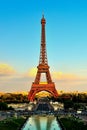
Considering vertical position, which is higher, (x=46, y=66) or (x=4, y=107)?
(x=46, y=66)

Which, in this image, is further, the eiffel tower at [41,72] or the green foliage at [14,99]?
the green foliage at [14,99]

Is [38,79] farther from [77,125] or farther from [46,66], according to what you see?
[77,125]

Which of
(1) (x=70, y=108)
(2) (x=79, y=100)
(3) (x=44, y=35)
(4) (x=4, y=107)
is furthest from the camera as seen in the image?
(2) (x=79, y=100)

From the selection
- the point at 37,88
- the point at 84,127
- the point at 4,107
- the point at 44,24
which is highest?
the point at 44,24

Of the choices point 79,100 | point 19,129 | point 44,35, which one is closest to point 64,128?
point 19,129

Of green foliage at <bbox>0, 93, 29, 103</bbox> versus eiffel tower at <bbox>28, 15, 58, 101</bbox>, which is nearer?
eiffel tower at <bbox>28, 15, 58, 101</bbox>

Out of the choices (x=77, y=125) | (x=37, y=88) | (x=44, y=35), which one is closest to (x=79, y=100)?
(x=37, y=88)

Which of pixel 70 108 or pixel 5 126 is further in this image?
pixel 70 108

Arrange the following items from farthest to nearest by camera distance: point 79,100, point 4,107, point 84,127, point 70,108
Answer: point 79,100 < point 70,108 < point 4,107 < point 84,127

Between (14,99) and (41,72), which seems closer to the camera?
(41,72)

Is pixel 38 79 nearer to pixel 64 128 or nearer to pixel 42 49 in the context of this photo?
pixel 42 49
